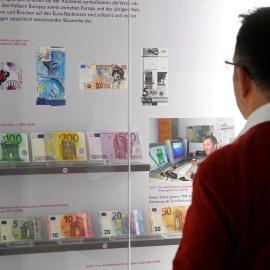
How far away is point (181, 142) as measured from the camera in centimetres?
310

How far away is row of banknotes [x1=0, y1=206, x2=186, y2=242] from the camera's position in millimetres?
2801

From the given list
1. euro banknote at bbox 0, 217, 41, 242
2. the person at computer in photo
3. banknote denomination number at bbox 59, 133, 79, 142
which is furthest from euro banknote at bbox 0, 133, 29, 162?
the person at computer in photo

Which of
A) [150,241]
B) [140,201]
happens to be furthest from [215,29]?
[150,241]

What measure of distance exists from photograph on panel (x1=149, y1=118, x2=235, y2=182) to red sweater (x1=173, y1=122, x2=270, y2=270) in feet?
5.84

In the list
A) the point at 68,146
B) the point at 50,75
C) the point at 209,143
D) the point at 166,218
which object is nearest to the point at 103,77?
the point at 50,75

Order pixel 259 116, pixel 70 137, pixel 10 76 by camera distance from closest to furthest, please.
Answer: pixel 259 116 → pixel 10 76 → pixel 70 137

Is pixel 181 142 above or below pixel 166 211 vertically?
above

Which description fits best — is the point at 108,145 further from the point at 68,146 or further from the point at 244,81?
the point at 244,81

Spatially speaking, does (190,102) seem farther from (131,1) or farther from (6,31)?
(6,31)

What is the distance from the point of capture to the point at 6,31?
274cm

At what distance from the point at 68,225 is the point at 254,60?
1.82m

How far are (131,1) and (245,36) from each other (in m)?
1.63

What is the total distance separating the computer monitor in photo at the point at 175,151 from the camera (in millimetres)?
3074

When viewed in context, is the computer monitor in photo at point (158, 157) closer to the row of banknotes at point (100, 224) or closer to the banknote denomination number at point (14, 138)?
the row of banknotes at point (100, 224)
